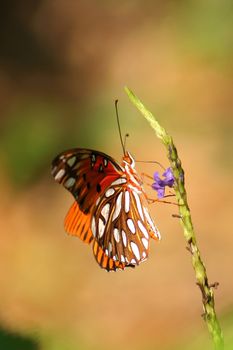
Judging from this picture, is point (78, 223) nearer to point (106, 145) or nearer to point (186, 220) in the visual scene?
point (186, 220)

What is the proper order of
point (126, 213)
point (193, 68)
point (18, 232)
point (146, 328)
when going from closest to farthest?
1. point (126, 213)
2. point (146, 328)
3. point (18, 232)
4. point (193, 68)

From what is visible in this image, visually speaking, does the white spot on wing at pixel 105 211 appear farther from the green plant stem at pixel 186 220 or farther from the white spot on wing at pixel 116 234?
the green plant stem at pixel 186 220

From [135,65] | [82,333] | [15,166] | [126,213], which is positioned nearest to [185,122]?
[135,65]

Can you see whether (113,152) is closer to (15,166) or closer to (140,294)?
(15,166)

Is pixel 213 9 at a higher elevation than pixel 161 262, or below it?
higher

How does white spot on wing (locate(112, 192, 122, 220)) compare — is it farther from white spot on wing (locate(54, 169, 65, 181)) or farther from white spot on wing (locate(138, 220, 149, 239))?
white spot on wing (locate(54, 169, 65, 181))

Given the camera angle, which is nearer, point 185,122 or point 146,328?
point 146,328

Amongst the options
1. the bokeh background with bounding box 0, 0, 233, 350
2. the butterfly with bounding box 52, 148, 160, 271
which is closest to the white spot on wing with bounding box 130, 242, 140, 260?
the butterfly with bounding box 52, 148, 160, 271
